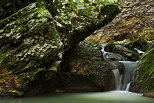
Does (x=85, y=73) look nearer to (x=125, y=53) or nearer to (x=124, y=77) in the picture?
(x=124, y=77)

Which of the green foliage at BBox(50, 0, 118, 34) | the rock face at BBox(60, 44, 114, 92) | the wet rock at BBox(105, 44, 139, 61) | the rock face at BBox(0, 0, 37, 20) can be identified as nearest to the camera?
the rock face at BBox(0, 0, 37, 20)

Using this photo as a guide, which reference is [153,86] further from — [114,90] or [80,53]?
[80,53]

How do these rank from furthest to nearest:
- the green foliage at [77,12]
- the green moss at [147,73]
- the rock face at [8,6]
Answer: the green foliage at [77,12] < the rock face at [8,6] < the green moss at [147,73]

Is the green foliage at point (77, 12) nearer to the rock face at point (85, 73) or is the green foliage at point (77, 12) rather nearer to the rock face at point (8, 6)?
the rock face at point (8, 6)

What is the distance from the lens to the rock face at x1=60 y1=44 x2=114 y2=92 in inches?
308

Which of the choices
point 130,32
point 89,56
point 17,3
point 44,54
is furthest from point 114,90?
point 130,32

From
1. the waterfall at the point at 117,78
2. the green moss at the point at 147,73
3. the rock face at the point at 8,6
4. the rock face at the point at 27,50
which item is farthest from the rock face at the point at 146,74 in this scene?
the rock face at the point at 8,6

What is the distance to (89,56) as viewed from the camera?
27.9 ft

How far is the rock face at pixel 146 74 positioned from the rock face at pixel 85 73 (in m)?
1.44

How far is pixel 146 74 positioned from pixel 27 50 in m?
4.33

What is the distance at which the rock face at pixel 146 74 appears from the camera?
6.20 m

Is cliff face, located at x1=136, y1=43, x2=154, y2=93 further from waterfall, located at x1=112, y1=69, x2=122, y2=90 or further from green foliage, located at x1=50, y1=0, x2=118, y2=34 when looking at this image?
green foliage, located at x1=50, y1=0, x2=118, y2=34

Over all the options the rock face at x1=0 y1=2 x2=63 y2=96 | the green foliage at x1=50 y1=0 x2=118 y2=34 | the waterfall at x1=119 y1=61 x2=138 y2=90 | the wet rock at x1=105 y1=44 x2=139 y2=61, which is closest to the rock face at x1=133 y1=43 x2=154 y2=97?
the waterfall at x1=119 y1=61 x2=138 y2=90

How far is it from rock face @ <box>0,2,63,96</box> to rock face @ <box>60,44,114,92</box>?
151 cm
